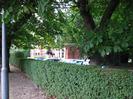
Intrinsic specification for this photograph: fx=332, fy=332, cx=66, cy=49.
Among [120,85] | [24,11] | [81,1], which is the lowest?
[120,85]

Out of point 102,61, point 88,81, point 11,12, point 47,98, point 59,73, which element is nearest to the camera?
point 11,12

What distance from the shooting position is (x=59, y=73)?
12648 millimetres

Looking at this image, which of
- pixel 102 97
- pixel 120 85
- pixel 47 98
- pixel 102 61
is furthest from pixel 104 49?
pixel 47 98

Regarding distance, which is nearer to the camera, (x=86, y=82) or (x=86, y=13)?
(x=86, y=82)

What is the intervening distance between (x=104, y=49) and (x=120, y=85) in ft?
8.27

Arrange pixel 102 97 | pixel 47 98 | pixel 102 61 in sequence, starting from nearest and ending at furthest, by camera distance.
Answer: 1. pixel 102 97
2. pixel 102 61
3. pixel 47 98

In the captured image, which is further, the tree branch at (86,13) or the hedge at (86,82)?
the tree branch at (86,13)

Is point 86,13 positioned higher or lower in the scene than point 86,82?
higher

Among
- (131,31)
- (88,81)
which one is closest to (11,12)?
(131,31)

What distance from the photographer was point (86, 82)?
10102mm

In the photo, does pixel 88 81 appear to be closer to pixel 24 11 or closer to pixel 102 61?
pixel 102 61

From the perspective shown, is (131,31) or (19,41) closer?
(131,31)

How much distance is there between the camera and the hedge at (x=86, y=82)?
327 inches

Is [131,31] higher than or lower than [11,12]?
lower
